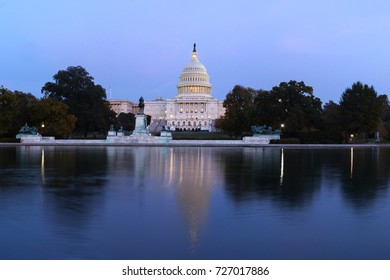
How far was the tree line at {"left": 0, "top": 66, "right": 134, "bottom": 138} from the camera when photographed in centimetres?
5672

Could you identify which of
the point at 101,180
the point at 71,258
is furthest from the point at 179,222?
the point at 101,180

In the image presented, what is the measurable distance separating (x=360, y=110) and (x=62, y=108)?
38.6 metres

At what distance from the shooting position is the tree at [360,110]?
186 feet

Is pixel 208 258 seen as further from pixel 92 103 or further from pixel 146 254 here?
pixel 92 103

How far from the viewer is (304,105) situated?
56.9 metres

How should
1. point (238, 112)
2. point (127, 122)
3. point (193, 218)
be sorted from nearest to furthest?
1. point (193, 218)
2. point (238, 112)
3. point (127, 122)

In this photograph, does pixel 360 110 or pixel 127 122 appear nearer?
pixel 360 110

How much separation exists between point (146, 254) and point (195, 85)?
478ft

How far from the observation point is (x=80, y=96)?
64750mm

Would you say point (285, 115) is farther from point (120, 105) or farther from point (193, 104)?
point (120, 105)

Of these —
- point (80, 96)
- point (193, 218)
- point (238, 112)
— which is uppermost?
point (80, 96)

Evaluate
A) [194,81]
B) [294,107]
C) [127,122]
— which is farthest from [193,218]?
[194,81]

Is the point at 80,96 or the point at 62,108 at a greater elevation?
the point at 80,96
